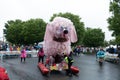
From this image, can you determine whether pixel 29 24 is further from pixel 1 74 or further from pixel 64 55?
pixel 1 74

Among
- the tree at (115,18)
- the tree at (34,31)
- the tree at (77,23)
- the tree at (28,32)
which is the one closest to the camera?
the tree at (115,18)

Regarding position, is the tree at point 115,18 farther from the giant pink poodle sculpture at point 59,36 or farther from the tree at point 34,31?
the tree at point 34,31

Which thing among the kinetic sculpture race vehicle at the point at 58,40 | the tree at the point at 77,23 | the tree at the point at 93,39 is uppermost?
the tree at the point at 77,23

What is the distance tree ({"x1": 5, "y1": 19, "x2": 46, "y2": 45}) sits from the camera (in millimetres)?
72750

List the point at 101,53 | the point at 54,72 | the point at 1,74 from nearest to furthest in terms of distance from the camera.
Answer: the point at 1,74 → the point at 54,72 → the point at 101,53

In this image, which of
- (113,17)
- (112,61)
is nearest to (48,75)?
(112,61)

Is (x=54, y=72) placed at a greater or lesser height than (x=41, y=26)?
lesser

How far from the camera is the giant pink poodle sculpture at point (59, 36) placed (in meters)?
19.5

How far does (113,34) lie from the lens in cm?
3862

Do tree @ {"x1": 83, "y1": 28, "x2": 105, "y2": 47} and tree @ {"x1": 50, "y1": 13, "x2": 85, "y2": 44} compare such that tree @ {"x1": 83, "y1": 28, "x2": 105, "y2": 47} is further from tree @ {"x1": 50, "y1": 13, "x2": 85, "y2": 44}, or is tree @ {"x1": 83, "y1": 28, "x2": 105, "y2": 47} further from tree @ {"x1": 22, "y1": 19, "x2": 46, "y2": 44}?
tree @ {"x1": 50, "y1": 13, "x2": 85, "y2": 44}

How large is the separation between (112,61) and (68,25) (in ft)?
49.0

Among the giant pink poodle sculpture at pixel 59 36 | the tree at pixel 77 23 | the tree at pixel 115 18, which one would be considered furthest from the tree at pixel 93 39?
the giant pink poodle sculpture at pixel 59 36

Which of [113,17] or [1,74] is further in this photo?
[113,17]

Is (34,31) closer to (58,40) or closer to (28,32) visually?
(28,32)
